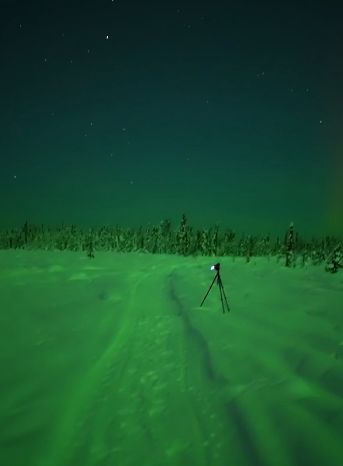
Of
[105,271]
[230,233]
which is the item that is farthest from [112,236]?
[105,271]

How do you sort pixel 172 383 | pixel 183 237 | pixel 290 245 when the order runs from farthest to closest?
pixel 183 237
pixel 290 245
pixel 172 383

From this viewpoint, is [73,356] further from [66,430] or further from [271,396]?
[271,396]

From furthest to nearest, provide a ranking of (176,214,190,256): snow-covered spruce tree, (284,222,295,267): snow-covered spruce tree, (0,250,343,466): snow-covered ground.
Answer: (176,214,190,256): snow-covered spruce tree, (284,222,295,267): snow-covered spruce tree, (0,250,343,466): snow-covered ground

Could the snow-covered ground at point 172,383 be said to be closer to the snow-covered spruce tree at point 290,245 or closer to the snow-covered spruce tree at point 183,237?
the snow-covered spruce tree at point 290,245

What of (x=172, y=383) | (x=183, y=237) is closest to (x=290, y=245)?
(x=172, y=383)

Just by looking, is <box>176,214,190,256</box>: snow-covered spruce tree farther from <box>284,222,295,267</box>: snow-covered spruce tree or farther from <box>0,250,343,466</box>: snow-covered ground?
<box>0,250,343,466</box>: snow-covered ground

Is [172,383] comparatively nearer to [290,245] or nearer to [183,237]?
[290,245]

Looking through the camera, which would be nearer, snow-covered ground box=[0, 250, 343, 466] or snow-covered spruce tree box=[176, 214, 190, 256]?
snow-covered ground box=[0, 250, 343, 466]

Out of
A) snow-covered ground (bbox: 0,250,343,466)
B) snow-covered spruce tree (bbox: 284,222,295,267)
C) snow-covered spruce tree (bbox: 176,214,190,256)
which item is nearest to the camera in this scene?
snow-covered ground (bbox: 0,250,343,466)

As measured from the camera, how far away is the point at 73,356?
782 cm

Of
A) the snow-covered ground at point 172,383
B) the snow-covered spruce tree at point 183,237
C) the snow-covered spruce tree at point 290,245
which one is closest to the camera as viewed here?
the snow-covered ground at point 172,383

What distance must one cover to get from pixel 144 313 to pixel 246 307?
2.94m

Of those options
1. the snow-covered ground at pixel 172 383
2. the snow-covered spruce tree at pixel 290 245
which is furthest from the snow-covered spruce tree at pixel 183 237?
the snow-covered ground at pixel 172 383

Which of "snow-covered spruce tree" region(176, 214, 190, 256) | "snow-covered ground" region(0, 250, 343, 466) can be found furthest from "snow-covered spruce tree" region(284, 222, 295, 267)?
"snow-covered spruce tree" region(176, 214, 190, 256)
